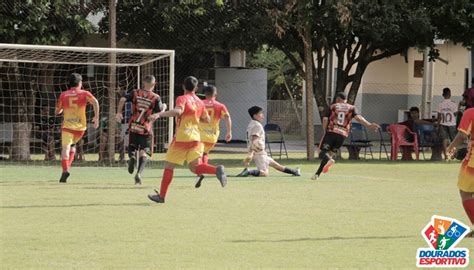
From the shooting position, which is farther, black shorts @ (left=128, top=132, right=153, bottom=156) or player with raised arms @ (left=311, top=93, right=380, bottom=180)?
player with raised arms @ (left=311, top=93, right=380, bottom=180)

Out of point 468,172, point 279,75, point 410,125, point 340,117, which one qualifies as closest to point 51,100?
point 410,125

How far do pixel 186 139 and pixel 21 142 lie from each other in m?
13.1

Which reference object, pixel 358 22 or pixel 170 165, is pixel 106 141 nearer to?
pixel 358 22

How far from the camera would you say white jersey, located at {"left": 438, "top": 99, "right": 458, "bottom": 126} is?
96.3 feet

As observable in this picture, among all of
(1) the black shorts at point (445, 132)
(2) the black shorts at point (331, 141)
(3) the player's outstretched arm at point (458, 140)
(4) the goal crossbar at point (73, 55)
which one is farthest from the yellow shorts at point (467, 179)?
(1) the black shorts at point (445, 132)

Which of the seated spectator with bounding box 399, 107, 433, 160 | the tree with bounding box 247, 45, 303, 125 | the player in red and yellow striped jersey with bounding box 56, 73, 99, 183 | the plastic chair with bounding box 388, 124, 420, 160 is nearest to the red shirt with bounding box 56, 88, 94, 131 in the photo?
the player in red and yellow striped jersey with bounding box 56, 73, 99, 183

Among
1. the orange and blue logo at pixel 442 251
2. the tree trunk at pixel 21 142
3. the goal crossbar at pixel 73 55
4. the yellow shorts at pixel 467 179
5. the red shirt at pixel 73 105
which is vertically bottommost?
the tree trunk at pixel 21 142

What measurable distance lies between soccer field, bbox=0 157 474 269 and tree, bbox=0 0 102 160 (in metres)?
5.94

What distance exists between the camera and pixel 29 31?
86.2ft

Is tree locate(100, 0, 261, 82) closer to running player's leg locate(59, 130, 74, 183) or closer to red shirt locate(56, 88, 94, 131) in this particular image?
red shirt locate(56, 88, 94, 131)

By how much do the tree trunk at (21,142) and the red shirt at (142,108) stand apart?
9262 millimetres

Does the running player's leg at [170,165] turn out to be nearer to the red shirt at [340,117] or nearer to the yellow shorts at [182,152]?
the yellow shorts at [182,152]

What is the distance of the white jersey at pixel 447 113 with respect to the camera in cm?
2936

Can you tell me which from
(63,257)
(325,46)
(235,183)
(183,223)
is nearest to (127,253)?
(63,257)
